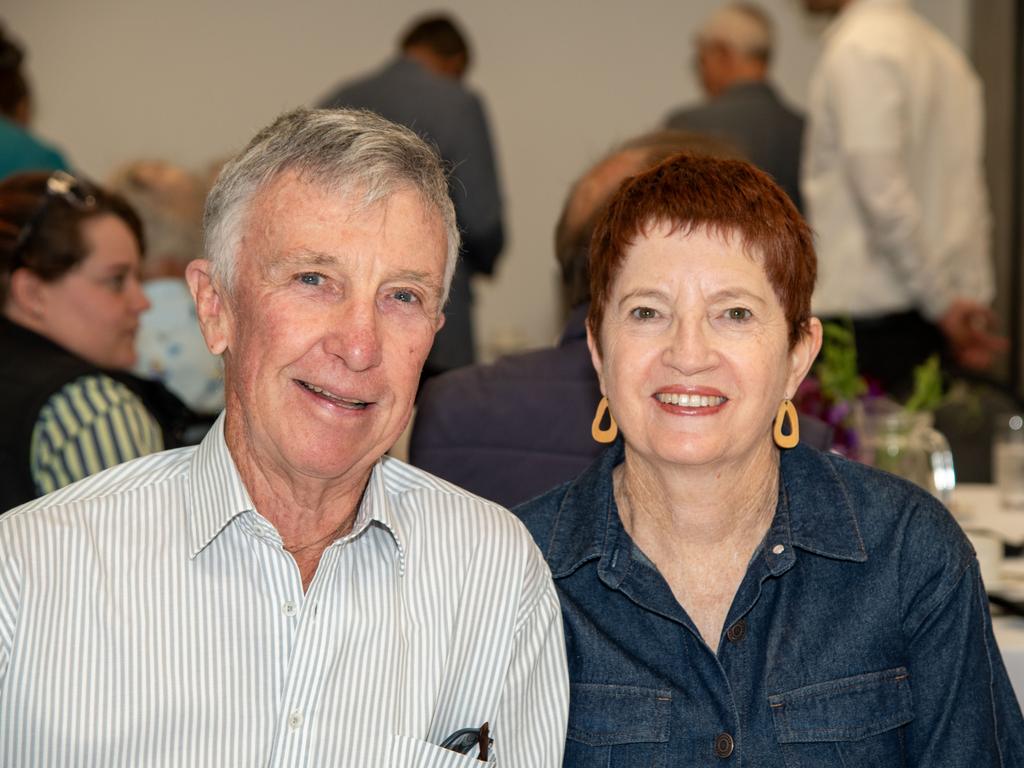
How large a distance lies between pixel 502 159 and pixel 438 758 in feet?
20.6

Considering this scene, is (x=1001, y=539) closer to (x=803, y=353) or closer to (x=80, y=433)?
(x=803, y=353)

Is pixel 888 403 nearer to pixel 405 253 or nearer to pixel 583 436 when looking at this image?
pixel 583 436

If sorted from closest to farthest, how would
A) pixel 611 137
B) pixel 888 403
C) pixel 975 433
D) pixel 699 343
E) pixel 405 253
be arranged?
1. pixel 405 253
2. pixel 699 343
3. pixel 888 403
4. pixel 975 433
5. pixel 611 137

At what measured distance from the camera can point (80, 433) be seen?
2531mm

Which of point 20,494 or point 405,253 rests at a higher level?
point 405,253

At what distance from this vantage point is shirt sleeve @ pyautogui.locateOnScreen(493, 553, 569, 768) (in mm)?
1723

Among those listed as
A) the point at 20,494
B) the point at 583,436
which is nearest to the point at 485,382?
the point at 583,436

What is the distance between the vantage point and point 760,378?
1825 millimetres

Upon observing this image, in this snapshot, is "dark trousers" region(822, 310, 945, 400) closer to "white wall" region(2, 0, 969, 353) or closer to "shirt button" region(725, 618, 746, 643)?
"white wall" region(2, 0, 969, 353)

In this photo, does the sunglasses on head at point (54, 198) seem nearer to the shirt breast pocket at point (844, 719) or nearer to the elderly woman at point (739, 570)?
the elderly woman at point (739, 570)

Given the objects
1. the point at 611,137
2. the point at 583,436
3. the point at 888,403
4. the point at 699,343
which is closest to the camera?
the point at 699,343

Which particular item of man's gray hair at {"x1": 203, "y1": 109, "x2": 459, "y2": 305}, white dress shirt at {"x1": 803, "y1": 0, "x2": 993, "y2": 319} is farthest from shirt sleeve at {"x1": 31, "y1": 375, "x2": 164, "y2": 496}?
white dress shirt at {"x1": 803, "y1": 0, "x2": 993, "y2": 319}

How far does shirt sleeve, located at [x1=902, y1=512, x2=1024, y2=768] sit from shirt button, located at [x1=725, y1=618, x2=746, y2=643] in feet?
0.75

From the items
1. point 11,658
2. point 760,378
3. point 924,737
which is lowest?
point 924,737
